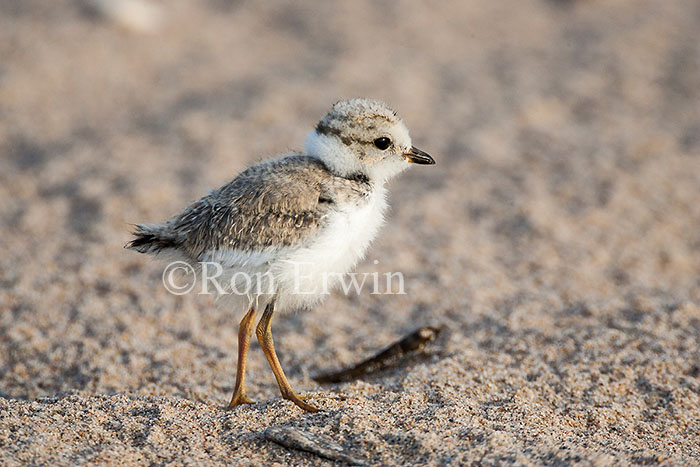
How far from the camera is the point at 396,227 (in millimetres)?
5633

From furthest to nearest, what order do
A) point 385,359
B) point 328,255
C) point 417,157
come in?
point 385,359
point 417,157
point 328,255

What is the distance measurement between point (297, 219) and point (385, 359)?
1184 mm

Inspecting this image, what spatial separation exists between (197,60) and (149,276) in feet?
13.1

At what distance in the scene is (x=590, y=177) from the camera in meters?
6.18

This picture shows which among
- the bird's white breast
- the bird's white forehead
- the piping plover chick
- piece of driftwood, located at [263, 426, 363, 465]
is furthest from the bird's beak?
piece of driftwood, located at [263, 426, 363, 465]

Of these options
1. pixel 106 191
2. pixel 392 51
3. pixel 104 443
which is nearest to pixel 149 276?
pixel 106 191

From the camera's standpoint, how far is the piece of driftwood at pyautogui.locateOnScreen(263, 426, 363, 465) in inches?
103

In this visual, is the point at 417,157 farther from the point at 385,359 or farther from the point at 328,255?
the point at 385,359

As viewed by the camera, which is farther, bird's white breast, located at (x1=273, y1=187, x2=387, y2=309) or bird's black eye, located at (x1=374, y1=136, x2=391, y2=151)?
bird's black eye, located at (x1=374, y1=136, x2=391, y2=151)

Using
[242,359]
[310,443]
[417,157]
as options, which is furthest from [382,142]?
[310,443]

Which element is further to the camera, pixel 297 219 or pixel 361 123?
pixel 361 123

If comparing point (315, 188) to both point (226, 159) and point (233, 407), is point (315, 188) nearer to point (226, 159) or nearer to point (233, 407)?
point (233, 407)

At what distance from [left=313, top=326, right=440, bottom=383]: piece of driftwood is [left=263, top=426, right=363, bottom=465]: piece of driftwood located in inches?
41.2

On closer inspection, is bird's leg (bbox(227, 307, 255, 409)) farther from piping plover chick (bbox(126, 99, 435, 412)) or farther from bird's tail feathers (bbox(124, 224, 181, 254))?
bird's tail feathers (bbox(124, 224, 181, 254))
